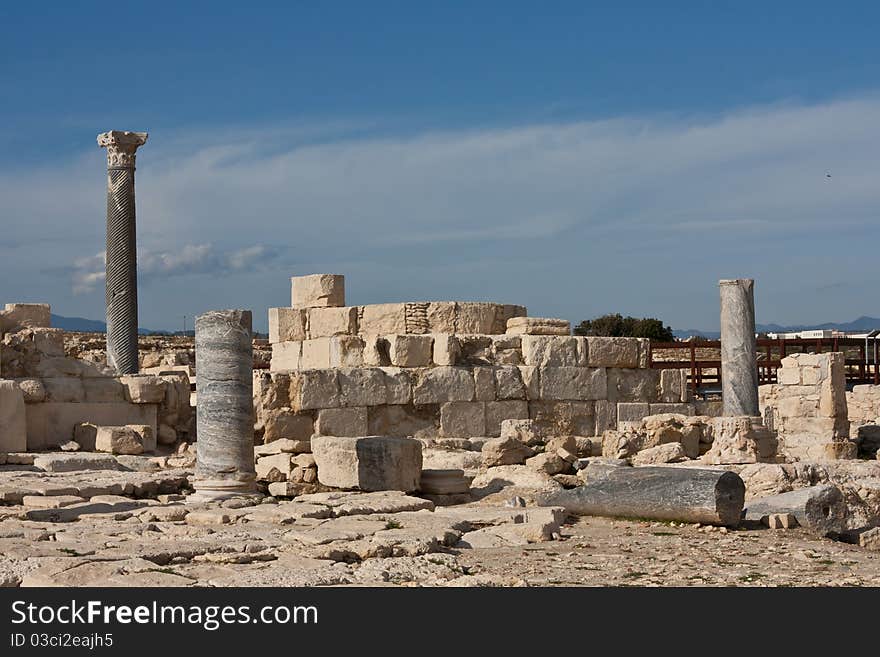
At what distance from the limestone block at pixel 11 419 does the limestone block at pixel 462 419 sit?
5478 mm

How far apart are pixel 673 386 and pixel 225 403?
25.5ft

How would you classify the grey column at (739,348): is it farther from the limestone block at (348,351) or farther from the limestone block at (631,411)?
the limestone block at (348,351)

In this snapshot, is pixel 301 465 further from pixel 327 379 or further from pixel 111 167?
pixel 111 167

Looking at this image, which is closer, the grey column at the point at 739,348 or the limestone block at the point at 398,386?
the limestone block at the point at 398,386

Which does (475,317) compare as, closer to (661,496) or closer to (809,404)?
(809,404)

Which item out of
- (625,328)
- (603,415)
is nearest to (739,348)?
(603,415)

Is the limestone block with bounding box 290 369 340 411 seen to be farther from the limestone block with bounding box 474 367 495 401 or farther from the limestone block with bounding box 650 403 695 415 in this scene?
the limestone block with bounding box 650 403 695 415

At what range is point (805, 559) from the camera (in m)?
8.45

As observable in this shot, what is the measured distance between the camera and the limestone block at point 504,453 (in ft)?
45.4

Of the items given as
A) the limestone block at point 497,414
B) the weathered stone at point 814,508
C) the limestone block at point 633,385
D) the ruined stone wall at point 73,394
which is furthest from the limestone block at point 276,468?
the limestone block at point 633,385

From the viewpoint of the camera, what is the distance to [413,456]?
12.5 m

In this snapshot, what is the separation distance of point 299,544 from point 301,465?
4169 mm

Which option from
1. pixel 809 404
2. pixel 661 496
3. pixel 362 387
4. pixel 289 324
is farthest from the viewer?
pixel 809 404

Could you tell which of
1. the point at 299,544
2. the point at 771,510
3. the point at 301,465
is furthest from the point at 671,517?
the point at 301,465
